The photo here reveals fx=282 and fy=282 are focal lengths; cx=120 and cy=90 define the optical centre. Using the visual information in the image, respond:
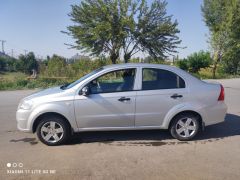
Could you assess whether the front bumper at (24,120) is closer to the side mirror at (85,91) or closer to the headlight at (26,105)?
the headlight at (26,105)

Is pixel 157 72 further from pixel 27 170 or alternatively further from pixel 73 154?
pixel 27 170

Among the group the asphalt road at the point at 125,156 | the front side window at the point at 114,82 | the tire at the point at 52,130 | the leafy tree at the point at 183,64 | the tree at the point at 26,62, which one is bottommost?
Result: the asphalt road at the point at 125,156

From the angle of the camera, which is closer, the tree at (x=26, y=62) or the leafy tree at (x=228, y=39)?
the leafy tree at (x=228, y=39)

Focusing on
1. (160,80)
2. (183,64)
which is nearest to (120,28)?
(183,64)

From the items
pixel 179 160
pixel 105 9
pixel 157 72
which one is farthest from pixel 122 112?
pixel 105 9

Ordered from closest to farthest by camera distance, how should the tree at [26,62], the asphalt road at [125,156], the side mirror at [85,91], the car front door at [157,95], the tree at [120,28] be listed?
the asphalt road at [125,156] → the side mirror at [85,91] → the car front door at [157,95] → the tree at [120,28] → the tree at [26,62]

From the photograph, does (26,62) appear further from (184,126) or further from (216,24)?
(184,126)

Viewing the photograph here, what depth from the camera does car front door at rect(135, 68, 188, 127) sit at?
5.66 meters

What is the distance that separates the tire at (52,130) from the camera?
18.2 feet

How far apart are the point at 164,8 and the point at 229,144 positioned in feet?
71.8

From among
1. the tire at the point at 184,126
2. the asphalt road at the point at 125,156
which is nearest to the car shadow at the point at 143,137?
the asphalt road at the point at 125,156

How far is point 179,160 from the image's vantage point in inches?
189

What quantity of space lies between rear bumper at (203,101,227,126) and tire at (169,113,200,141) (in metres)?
0.23

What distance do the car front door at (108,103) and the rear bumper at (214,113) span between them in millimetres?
1547
